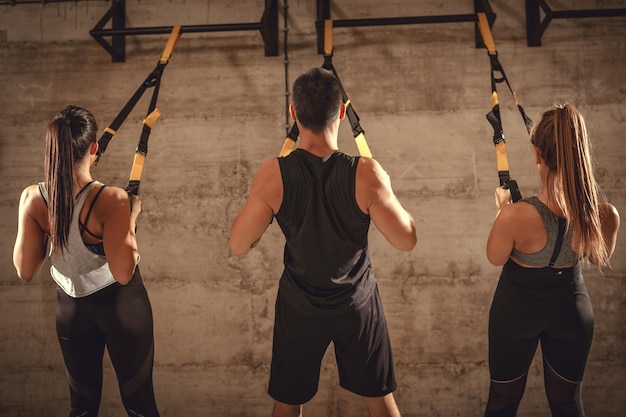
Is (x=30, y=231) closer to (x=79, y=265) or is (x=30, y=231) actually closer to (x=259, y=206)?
(x=79, y=265)

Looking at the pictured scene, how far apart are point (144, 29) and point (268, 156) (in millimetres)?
1121

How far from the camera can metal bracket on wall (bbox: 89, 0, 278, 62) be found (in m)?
2.91

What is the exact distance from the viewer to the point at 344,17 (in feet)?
10.8

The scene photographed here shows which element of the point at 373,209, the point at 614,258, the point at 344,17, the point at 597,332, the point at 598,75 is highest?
the point at 344,17

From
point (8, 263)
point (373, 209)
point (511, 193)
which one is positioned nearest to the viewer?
point (373, 209)

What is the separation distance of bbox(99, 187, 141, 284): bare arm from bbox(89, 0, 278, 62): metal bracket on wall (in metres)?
1.41

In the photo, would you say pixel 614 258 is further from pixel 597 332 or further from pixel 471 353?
pixel 471 353

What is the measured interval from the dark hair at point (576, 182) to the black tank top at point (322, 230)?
787 millimetres

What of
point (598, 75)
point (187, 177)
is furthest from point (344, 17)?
point (598, 75)

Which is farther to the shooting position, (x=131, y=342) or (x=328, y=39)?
(x=328, y=39)

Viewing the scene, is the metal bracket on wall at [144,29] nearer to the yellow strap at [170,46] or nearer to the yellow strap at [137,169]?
the yellow strap at [170,46]

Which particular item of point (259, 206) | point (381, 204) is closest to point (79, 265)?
point (259, 206)

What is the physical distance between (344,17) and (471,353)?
2513mm

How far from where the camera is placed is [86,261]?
6.10ft
